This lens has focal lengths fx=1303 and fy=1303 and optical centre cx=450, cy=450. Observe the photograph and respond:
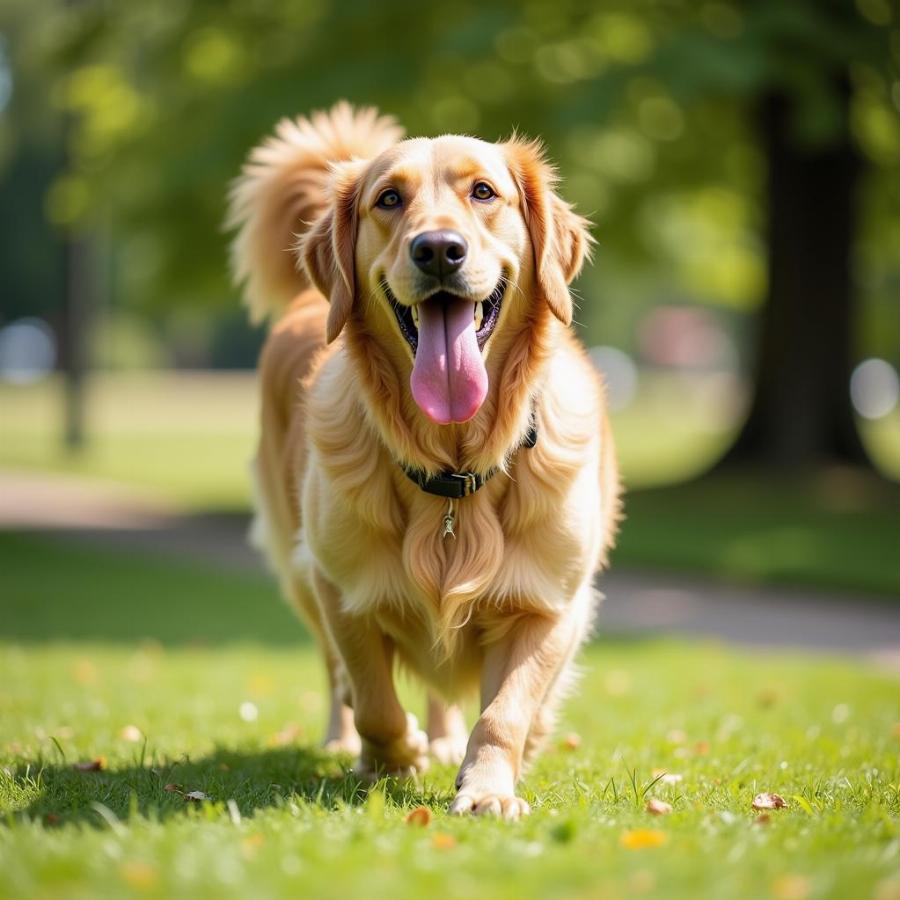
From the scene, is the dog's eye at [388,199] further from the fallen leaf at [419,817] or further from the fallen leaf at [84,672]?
the fallen leaf at [84,672]

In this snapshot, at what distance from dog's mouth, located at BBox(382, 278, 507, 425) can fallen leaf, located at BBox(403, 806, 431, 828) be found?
4.18ft

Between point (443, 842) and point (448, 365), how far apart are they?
162 cm

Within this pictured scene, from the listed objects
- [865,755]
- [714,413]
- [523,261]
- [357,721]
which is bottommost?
[714,413]

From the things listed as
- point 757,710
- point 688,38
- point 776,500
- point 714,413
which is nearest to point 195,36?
point 688,38

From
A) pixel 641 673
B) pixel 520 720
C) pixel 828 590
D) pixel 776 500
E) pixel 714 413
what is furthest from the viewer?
pixel 714 413

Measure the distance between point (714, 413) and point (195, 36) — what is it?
34876 millimetres

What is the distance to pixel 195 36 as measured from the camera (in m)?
15.9

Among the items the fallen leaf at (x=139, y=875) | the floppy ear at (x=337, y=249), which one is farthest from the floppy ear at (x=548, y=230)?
the fallen leaf at (x=139, y=875)

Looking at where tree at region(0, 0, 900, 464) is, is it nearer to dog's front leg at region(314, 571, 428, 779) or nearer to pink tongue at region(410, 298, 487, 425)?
pink tongue at region(410, 298, 487, 425)

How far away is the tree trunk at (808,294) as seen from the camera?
16672mm

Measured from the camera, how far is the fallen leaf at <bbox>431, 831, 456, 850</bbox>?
→ 3.41 meters

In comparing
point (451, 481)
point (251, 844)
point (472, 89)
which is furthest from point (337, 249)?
point (472, 89)

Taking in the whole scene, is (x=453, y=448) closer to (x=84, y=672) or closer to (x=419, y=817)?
(x=419, y=817)

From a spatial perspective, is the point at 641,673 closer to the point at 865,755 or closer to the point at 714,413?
the point at 865,755
